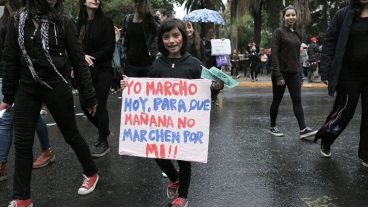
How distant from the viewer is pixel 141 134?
4148 millimetres

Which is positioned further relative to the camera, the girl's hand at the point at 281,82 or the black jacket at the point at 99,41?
the girl's hand at the point at 281,82

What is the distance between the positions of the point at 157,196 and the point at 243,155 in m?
Answer: 1.85

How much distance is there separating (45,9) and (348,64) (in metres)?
3.21

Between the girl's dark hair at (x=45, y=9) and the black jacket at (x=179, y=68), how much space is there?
0.93m

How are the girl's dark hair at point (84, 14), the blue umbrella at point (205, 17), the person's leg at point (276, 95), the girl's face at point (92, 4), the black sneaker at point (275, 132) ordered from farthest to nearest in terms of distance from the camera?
1. the blue umbrella at point (205, 17)
2. the black sneaker at point (275, 132)
3. the person's leg at point (276, 95)
4. the girl's dark hair at point (84, 14)
5. the girl's face at point (92, 4)

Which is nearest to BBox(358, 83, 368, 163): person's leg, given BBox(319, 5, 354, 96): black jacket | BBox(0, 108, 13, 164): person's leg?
BBox(319, 5, 354, 96): black jacket

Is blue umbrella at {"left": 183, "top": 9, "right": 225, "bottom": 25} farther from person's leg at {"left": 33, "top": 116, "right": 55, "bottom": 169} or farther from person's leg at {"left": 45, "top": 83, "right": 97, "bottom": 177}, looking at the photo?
person's leg at {"left": 45, "top": 83, "right": 97, "bottom": 177}

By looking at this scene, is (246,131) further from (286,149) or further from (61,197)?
(61,197)

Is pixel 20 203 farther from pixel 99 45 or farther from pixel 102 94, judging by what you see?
pixel 99 45

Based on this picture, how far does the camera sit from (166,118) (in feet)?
13.5

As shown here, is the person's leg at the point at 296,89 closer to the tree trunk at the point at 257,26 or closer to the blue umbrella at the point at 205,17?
the blue umbrella at the point at 205,17

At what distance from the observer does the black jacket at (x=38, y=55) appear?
13.1ft

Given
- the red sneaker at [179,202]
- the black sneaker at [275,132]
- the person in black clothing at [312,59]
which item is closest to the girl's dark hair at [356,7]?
the black sneaker at [275,132]

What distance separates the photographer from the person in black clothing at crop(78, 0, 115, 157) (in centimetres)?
580
